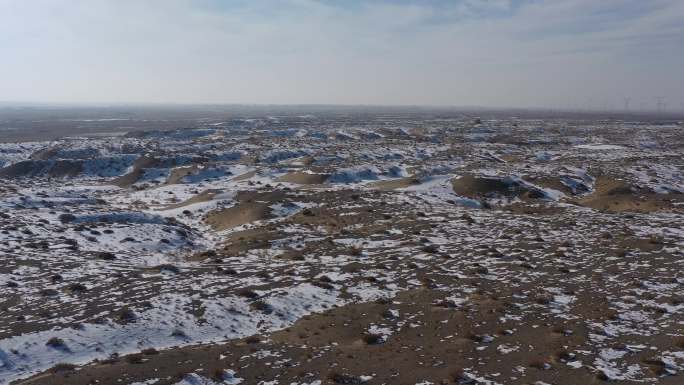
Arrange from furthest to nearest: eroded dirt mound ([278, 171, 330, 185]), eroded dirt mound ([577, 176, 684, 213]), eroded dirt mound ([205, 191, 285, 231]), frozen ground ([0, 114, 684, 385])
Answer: eroded dirt mound ([278, 171, 330, 185])
eroded dirt mound ([577, 176, 684, 213])
eroded dirt mound ([205, 191, 285, 231])
frozen ground ([0, 114, 684, 385])

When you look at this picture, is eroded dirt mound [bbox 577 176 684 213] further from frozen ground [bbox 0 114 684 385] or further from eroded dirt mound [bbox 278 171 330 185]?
eroded dirt mound [bbox 278 171 330 185]

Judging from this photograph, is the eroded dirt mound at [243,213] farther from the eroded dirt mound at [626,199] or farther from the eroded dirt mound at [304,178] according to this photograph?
the eroded dirt mound at [626,199]

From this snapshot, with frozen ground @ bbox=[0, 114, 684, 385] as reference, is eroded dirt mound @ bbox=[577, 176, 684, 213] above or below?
above

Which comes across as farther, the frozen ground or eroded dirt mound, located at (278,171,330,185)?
eroded dirt mound, located at (278,171,330,185)

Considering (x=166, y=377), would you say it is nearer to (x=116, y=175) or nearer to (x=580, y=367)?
(x=580, y=367)

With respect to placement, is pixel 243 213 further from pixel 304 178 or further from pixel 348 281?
pixel 348 281

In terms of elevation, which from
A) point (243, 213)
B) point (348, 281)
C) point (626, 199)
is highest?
point (626, 199)

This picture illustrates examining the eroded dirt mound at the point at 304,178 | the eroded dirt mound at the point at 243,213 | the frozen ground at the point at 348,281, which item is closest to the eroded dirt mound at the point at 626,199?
the frozen ground at the point at 348,281

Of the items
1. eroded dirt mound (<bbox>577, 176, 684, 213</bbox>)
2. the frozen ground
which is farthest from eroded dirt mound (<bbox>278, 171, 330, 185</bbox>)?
eroded dirt mound (<bbox>577, 176, 684, 213</bbox>)

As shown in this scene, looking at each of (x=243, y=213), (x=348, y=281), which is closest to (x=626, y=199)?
(x=348, y=281)
